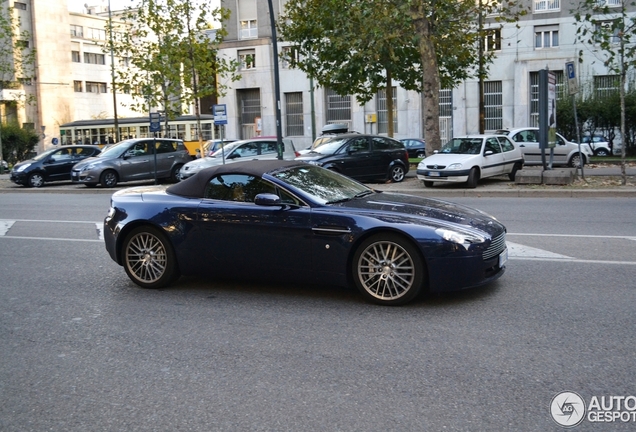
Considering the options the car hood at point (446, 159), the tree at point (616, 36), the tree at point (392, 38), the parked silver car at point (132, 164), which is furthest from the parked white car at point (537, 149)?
the parked silver car at point (132, 164)

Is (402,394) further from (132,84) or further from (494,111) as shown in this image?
(494,111)

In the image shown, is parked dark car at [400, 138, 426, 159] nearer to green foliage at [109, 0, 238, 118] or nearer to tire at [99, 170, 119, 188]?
green foliage at [109, 0, 238, 118]

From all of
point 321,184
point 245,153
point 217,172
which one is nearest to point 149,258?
point 217,172

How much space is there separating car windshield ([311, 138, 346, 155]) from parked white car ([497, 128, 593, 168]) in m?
7.68

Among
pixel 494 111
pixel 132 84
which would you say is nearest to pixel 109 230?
pixel 132 84

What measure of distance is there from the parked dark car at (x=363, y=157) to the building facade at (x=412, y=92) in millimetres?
17124

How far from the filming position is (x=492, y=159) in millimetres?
20531

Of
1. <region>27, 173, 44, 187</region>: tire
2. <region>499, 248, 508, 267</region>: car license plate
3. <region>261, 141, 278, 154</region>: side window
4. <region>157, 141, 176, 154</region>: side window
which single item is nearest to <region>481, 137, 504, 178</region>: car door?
<region>261, 141, 278, 154</region>: side window

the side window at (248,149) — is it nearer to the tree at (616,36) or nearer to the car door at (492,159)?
the car door at (492,159)

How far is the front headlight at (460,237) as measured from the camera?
642 cm

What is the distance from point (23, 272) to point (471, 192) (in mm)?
12500

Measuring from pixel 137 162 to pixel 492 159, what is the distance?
12.8 metres

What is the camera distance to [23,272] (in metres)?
8.98

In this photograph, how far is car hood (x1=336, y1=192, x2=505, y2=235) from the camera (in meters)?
6.69
